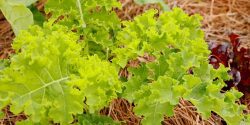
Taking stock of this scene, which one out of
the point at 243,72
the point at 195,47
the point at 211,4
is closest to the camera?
the point at 195,47

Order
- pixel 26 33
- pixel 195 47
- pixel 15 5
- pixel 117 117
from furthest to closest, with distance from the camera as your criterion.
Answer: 1. pixel 117 117
2. pixel 15 5
3. pixel 195 47
4. pixel 26 33

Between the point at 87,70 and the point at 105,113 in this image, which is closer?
the point at 87,70

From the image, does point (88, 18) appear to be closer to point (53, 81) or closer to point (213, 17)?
point (53, 81)

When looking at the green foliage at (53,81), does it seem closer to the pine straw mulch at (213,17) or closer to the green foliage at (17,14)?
the green foliage at (17,14)

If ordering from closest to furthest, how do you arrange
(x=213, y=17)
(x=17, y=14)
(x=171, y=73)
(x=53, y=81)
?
(x=53, y=81)
(x=171, y=73)
(x=17, y=14)
(x=213, y=17)

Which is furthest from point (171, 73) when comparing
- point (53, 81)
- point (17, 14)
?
point (17, 14)

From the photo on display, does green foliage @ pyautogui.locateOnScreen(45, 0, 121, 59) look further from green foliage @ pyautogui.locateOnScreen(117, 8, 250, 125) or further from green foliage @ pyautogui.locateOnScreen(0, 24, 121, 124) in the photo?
green foliage @ pyautogui.locateOnScreen(0, 24, 121, 124)

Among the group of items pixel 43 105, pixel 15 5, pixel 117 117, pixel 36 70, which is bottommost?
pixel 117 117

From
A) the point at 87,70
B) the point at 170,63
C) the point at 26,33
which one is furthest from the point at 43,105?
the point at 170,63

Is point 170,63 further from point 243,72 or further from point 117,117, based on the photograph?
point 243,72
